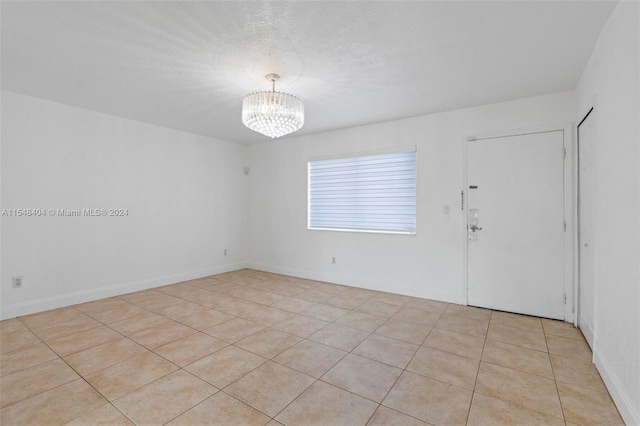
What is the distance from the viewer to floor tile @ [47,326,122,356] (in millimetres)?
2586

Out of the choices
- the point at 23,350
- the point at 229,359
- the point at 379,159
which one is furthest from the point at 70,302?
the point at 379,159

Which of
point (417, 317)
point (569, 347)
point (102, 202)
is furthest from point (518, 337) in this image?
point (102, 202)

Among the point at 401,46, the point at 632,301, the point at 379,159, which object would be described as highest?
the point at 401,46

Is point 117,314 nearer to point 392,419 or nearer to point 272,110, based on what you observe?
point 272,110

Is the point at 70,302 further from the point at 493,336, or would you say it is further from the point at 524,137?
the point at 524,137

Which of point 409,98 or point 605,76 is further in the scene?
point 409,98

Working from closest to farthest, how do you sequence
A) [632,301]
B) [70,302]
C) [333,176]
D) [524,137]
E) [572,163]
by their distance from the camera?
[632,301]
[572,163]
[524,137]
[70,302]
[333,176]

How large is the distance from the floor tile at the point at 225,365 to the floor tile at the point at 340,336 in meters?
0.63

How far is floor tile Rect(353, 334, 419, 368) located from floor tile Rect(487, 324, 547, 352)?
2.96 feet

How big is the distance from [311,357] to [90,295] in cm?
338

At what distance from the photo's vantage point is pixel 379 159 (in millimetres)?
4551

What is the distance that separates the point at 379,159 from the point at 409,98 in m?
1.21

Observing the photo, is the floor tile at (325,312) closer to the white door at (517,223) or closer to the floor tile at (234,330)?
the floor tile at (234,330)

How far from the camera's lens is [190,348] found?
103 inches
